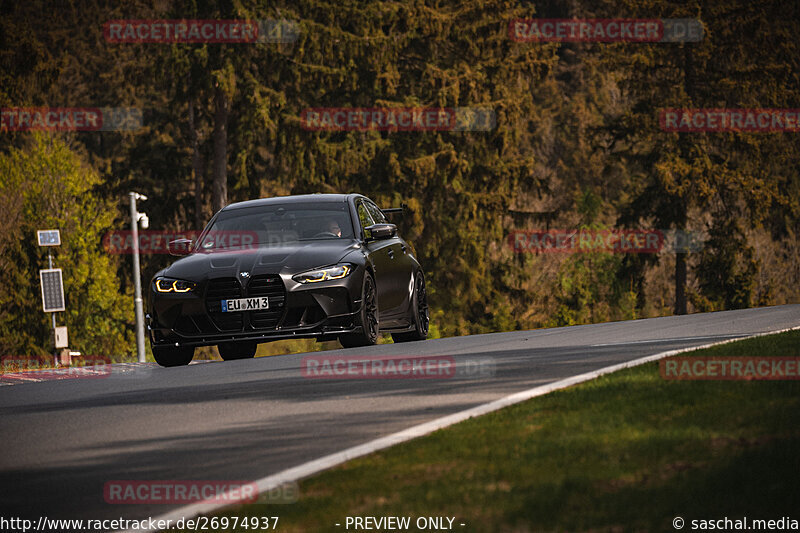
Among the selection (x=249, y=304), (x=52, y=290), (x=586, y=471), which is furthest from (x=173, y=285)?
(x=52, y=290)

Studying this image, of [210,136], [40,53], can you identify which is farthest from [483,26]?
[40,53]

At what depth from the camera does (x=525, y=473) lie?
20.5 ft

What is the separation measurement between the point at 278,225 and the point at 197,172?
104 ft

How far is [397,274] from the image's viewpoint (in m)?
15.7

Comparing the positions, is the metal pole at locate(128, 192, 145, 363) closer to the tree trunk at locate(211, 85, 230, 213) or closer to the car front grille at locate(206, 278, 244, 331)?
the tree trunk at locate(211, 85, 230, 213)

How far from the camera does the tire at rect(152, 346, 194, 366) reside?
47.3ft

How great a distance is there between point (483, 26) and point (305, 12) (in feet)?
A: 27.1

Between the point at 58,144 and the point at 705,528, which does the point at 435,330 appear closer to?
the point at 58,144

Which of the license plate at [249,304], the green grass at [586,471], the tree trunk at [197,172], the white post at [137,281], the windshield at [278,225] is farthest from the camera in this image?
the tree trunk at [197,172]

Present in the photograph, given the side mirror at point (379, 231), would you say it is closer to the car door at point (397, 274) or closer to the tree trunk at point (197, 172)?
the car door at point (397, 274)

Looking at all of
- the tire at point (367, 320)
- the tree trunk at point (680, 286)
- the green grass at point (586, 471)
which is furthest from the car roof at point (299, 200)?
the tree trunk at point (680, 286)

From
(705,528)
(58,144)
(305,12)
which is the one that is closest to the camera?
(705,528)

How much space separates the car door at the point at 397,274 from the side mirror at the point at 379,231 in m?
0.42

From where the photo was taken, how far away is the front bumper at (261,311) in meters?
13.5
